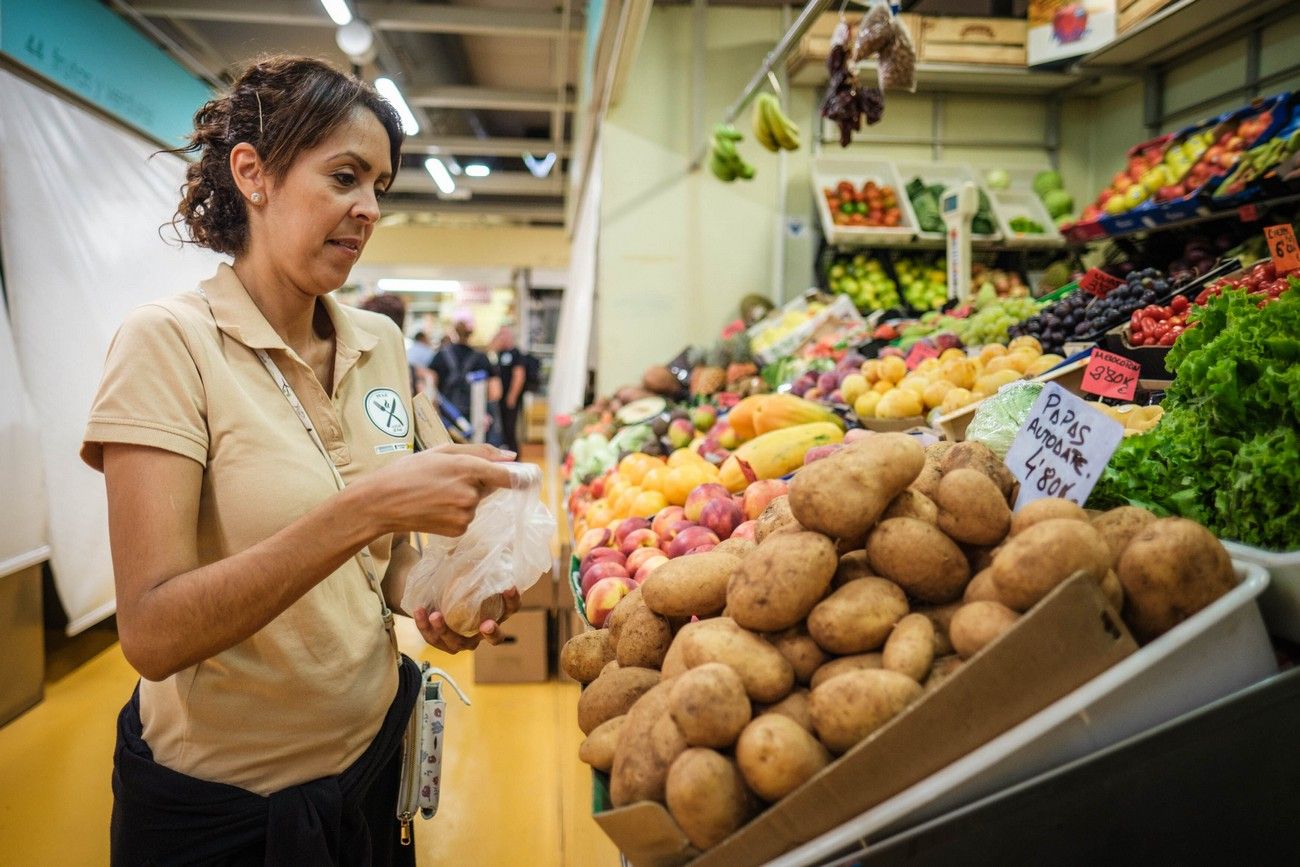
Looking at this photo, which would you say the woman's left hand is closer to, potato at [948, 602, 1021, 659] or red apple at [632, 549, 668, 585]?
red apple at [632, 549, 668, 585]

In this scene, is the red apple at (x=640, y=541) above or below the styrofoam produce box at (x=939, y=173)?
below

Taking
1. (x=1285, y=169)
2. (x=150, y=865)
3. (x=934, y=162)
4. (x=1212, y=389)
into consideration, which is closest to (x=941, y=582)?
(x=1212, y=389)

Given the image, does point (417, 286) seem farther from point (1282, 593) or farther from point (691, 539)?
point (1282, 593)

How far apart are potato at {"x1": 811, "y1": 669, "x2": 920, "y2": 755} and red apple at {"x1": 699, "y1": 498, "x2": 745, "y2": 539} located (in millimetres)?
1151

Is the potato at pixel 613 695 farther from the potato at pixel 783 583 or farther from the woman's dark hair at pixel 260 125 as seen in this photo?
the woman's dark hair at pixel 260 125

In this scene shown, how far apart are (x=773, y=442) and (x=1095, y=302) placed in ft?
4.06

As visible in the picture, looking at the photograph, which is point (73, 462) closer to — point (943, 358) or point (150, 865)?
point (150, 865)

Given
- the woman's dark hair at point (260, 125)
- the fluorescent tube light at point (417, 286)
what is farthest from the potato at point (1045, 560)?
the fluorescent tube light at point (417, 286)

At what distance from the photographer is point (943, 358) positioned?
118 inches

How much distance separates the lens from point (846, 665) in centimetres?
99

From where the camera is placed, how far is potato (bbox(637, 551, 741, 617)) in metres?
1.26

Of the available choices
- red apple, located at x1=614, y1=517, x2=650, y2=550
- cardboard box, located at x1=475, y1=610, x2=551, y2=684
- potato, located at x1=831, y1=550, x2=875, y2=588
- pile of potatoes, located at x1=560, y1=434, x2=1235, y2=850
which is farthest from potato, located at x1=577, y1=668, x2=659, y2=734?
cardboard box, located at x1=475, y1=610, x2=551, y2=684

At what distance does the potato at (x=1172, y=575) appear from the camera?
0.90 m

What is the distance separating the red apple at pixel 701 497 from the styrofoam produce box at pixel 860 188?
3.75 metres
